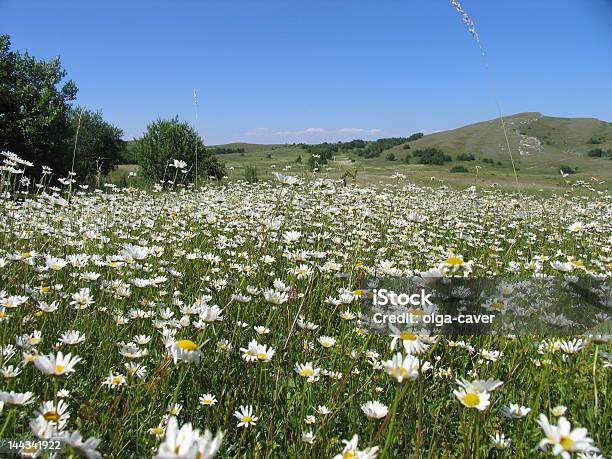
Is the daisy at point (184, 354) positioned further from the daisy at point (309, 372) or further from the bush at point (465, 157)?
the bush at point (465, 157)

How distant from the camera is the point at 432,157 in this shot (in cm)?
4850

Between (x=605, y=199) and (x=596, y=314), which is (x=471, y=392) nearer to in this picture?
(x=596, y=314)

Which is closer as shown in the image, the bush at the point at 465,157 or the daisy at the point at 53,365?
the daisy at the point at 53,365

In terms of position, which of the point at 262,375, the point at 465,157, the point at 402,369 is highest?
the point at 465,157

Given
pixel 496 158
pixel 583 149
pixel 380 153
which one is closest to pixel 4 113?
pixel 380 153

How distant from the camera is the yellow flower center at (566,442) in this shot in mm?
983

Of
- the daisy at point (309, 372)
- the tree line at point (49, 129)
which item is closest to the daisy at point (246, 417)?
the daisy at point (309, 372)

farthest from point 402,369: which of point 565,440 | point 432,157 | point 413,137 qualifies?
point 413,137

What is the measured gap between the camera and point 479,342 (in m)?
2.76

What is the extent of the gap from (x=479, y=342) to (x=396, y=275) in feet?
2.95

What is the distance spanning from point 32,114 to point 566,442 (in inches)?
Answer: 1089

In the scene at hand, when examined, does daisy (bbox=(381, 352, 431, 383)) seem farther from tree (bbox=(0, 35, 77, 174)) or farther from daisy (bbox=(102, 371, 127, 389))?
tree (bbox=(0, 35, 77, 174))

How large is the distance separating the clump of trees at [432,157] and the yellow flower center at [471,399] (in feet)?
149

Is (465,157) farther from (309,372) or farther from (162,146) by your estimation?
(309,372)
